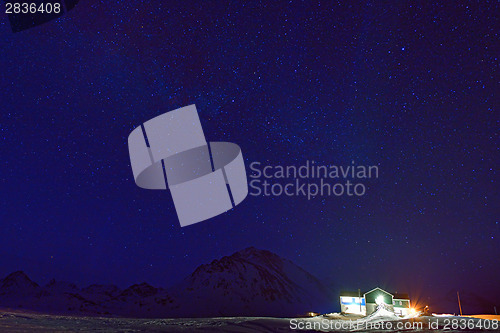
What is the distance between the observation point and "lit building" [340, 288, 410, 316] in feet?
153

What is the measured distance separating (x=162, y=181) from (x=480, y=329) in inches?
1065

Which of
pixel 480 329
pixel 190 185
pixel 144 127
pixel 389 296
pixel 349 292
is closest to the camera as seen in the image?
pixel 480 329

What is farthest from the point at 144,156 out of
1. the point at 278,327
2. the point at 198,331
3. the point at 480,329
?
the point at 480,329

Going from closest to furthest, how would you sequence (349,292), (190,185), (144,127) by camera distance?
(144,127)
(190,185)
(349,292)

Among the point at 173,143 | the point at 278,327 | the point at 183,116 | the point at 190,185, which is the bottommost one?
the point at 278,327

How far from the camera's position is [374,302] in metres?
47.0

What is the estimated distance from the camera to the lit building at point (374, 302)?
46625 mm

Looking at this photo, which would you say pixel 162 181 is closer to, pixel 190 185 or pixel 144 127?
pixel 190 185

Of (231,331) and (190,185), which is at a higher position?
(190,185)

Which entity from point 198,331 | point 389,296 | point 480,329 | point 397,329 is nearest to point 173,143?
point 198,331

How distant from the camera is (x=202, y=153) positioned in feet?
107

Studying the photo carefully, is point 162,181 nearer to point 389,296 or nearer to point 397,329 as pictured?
point 397,329

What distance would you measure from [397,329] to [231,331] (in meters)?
11.3

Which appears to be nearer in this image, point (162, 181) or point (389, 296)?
point (162, 181)
